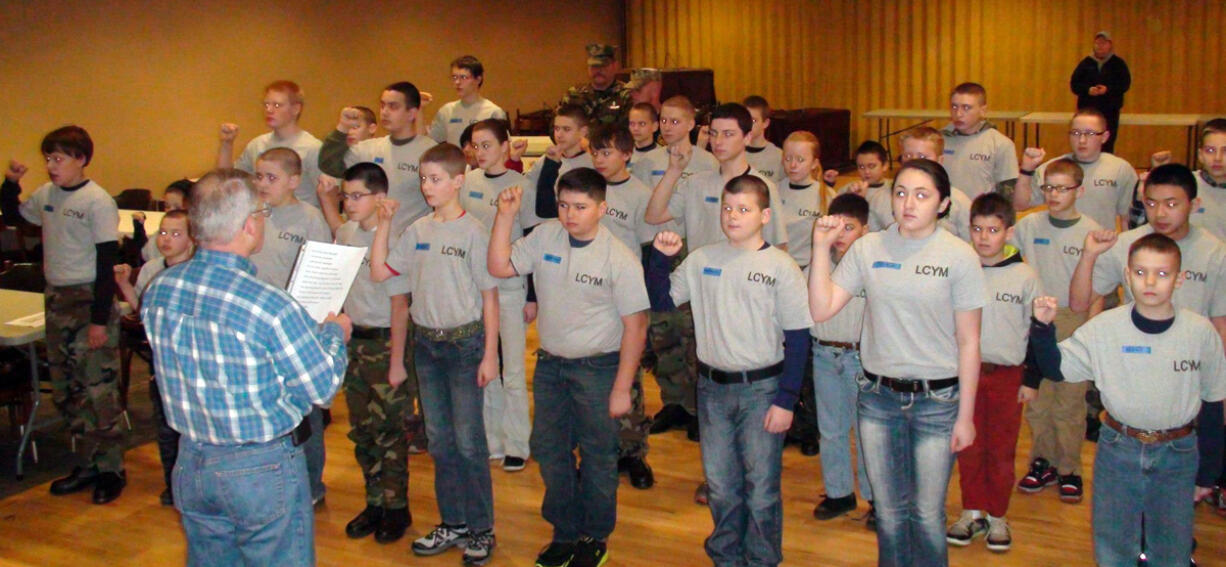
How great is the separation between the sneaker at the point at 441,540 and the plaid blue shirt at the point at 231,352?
146 centimetres

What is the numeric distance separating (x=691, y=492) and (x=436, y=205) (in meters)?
1.66

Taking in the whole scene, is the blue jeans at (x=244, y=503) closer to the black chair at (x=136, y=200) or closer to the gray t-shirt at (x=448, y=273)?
the gray t-shirt at (x=448, y=273)

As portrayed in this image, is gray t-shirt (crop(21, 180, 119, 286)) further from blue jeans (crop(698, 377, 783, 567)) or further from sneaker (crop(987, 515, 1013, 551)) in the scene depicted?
sneaker (crop(987, 515, 1013, 551))

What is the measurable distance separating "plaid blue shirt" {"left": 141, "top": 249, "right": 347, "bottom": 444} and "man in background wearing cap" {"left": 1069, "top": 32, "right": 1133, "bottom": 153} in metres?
10.2

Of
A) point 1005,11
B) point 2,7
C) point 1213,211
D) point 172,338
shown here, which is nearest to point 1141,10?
point 1005,11

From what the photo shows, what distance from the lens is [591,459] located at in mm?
3801

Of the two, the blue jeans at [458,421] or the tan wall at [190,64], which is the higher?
the tan wall at [190,64]

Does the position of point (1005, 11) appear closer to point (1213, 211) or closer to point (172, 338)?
point (1213, 211)

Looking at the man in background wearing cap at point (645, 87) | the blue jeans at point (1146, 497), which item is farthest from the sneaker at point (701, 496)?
the man in background wearing cap at point (645, 87)

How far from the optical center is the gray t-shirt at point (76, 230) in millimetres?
4789

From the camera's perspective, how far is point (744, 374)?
3471 millimetres

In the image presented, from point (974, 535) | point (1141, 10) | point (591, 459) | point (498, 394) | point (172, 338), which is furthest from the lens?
point (1141, 10)

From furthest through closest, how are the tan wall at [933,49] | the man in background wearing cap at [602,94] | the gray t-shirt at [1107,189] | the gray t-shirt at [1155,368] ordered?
the tan wall at [933,49], the man in background wearing cap at [602,94], the gray t-shirt at [1107,189], the gray t-shirt at [1155,368]

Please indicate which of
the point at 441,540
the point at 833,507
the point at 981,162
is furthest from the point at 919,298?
the point at 981,162
